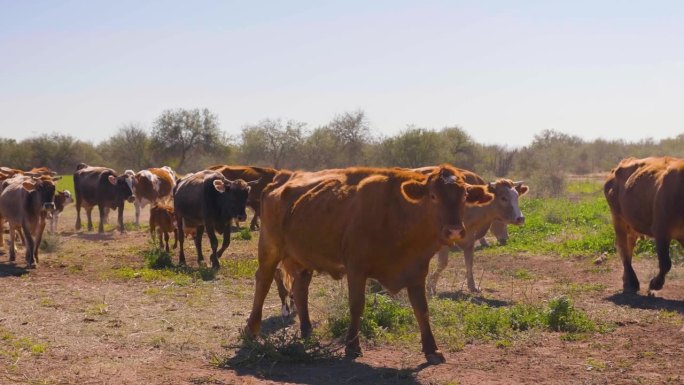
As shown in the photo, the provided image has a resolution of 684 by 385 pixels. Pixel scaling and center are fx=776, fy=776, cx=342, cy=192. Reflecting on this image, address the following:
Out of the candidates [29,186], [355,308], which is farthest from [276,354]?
[29,186]

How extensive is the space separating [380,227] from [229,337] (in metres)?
2.60

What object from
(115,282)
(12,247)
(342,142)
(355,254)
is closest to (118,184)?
(12,247)

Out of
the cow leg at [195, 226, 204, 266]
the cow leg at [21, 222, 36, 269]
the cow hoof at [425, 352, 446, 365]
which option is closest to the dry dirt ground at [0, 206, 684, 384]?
the cow hoof at [425, 352, 446, 365]

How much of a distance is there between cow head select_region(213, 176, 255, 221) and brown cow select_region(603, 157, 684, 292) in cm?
696

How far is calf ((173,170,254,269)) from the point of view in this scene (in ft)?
50.8

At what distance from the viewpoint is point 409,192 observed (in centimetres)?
799

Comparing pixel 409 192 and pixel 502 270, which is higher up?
pixel 409 192

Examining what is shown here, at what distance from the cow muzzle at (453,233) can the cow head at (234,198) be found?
827 cm

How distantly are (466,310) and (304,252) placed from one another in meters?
3.18

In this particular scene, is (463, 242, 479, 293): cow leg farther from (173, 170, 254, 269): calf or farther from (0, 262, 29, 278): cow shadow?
(0, 262, 29, 278): cow shadow

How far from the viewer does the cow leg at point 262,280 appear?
30.0 ft

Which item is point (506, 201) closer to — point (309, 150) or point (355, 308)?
point (355, 308)

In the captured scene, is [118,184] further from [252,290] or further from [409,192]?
[409,192]

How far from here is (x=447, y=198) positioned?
7.79 meters
